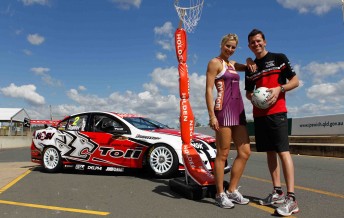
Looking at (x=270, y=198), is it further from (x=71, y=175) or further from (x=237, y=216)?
(x=71, y=175)

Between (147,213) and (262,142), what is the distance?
65.1 inches

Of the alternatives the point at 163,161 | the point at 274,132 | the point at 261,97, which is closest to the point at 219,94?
the point at 261,97

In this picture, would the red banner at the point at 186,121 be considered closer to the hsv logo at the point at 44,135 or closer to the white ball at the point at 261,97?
the white ball at the point at 261,97

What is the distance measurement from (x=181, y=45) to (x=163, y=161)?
2300 mm

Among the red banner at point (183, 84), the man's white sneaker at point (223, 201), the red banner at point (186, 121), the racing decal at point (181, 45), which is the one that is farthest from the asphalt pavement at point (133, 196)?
the racing decal at point (181, 45)

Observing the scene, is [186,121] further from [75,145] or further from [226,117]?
[75,145]

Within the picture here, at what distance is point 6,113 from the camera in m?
55.8

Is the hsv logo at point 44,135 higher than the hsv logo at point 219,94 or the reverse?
the reverse

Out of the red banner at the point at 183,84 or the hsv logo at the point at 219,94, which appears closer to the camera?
the hsv logo at the point at 219,94

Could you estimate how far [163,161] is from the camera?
7.12 metres

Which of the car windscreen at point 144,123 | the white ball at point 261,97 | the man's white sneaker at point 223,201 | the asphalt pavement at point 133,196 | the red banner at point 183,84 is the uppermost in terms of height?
the red banner at point 183,84

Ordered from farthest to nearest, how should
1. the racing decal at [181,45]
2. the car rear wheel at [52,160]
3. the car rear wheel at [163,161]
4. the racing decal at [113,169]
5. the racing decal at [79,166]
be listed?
the car rear wheel at [52,160] < the racing decal at [79,166] < the racing decal at [113,169] < the car rear wheel at [163,161] < the racing decal at [181,45]

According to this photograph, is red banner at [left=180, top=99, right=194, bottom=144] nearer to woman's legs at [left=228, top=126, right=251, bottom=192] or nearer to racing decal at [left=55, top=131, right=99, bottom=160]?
woman's legs at [left=228, top=126, right=251, bottom=192]

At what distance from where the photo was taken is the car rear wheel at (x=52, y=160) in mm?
8493
